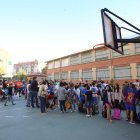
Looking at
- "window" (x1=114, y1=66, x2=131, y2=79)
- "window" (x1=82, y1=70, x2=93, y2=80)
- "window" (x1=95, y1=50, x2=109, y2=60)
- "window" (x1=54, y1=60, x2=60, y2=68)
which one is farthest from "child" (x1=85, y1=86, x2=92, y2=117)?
"window" (x1=54, y1=60, x2=60, y2=68)

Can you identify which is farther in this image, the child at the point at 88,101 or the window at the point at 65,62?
the window at the point at 65,62

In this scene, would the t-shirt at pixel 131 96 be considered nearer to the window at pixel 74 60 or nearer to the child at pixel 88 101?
the child at pixel 88 101

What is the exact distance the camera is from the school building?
102 feet

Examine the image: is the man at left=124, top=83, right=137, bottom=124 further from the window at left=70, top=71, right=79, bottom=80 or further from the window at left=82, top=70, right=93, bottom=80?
the window at left=70, top=71, right=79, bottom=80

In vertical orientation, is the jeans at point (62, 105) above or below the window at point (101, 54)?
below

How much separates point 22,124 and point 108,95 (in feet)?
13.7

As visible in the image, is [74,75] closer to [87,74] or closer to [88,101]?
[87,74]

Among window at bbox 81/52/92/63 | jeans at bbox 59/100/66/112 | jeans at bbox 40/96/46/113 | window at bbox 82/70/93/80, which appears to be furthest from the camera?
window at bbox 81/52/92/63

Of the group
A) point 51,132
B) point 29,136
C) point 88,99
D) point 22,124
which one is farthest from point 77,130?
point 88,99

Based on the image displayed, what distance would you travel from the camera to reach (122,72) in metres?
32.7

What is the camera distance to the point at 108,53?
3616cm

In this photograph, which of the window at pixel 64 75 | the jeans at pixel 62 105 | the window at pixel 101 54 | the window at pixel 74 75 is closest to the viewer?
the jeans at pixel 62 105

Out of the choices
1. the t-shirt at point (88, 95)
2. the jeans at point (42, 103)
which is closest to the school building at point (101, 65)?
A: the jeans at point (42, 103)

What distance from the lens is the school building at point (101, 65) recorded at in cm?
3106
